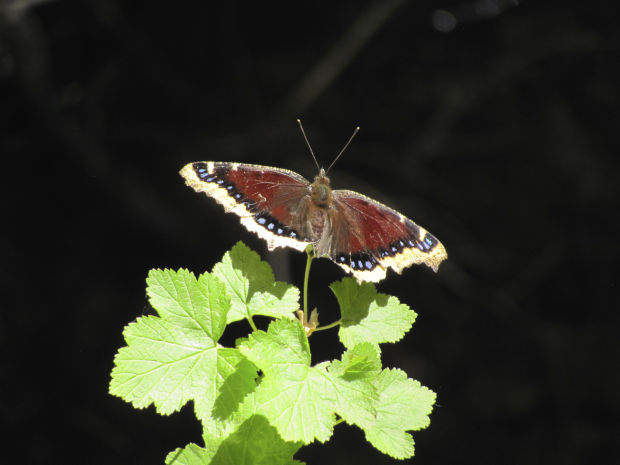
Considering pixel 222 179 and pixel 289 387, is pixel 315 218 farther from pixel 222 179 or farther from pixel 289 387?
pixel 289 387

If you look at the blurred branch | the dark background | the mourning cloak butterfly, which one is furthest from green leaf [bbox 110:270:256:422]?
the blurred branch

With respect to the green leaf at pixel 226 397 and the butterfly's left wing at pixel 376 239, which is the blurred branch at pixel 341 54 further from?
the green leaf at pixel 226 397

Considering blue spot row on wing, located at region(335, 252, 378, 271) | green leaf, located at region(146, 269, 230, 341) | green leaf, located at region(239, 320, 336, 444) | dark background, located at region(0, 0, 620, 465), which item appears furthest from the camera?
dark background, located at region(0, 0, 620, 465)

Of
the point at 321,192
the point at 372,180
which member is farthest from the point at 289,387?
the point at 372,180

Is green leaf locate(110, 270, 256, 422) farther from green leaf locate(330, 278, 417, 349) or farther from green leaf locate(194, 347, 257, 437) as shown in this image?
green leaf locate(330, 278, 417, 349)

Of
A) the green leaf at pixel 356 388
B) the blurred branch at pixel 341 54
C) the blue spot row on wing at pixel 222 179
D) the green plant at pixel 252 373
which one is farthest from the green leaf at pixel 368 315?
the blurred branch at pixel 341 54

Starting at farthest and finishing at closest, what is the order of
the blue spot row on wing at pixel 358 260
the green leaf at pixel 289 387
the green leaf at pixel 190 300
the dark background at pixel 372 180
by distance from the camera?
the dark background at pixel 372 180 < the blue spot row on wing at pixel 358 260 < the green leaf at pixel 190 300 < the green leaf at pixel 289 387
